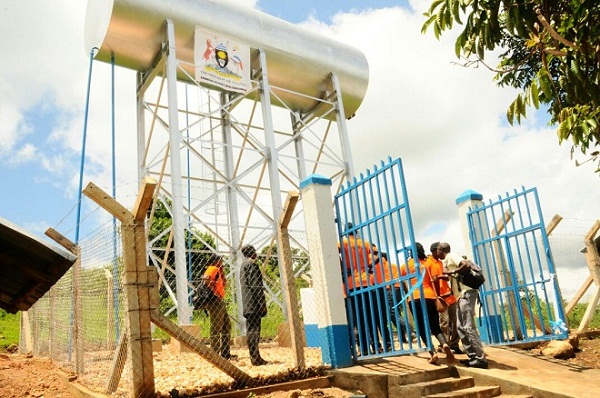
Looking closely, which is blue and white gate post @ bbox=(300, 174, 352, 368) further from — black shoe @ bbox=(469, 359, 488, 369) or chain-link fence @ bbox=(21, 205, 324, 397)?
black shoe @ bbox=(469, 359, 488, 369)

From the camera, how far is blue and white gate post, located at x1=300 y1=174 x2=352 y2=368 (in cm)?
611

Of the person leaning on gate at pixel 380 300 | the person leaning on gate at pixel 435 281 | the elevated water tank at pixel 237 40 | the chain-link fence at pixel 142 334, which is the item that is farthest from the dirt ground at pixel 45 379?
the elevated water tank at pixel 237 40

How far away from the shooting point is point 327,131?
14484mm

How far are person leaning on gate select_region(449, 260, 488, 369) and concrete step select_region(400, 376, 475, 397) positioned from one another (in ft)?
0.93

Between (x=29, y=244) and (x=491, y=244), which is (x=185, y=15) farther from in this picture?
(x=29, y=244)

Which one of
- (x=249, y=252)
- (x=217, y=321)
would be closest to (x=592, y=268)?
(x=249, y=252)

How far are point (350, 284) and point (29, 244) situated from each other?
4370 mm

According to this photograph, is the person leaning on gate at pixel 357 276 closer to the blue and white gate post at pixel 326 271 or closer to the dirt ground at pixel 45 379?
the blue and white gate post at pixel 326 271

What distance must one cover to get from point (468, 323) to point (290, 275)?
2.06 metres

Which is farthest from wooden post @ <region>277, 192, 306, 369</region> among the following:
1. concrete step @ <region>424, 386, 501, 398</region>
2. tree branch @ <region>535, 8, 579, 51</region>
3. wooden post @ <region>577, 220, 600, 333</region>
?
wooden post @ <region>577, 220, 600, 333</region>

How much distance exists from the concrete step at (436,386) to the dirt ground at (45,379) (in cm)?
64

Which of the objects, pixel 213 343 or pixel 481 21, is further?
pixel 213 343

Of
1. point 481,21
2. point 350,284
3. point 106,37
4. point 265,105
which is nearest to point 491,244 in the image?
point 350,284

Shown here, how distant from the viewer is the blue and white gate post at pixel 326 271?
20.0 feet
